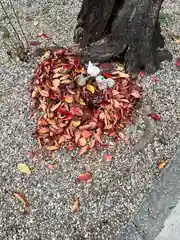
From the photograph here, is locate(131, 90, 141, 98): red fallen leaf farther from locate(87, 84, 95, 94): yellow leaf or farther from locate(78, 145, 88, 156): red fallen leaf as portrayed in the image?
locate(78, 145, 88, 156): red fallen leaf

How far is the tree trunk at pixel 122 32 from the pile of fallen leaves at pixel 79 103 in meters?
0.15

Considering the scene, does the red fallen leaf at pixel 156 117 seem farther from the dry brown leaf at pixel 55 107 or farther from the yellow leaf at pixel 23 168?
the yellow leaf at pixel 23 168

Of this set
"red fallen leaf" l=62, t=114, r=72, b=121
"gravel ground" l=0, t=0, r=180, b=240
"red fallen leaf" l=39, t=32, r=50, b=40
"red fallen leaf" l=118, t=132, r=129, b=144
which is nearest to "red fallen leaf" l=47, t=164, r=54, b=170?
"gravel ground" l=0, t=0, r=180, b=240

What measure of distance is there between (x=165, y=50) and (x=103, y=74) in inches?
28.1

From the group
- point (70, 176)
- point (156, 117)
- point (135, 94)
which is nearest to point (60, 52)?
point (135, 94)

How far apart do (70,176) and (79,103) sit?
59cm

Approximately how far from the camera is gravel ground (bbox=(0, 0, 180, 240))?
2.25 meters

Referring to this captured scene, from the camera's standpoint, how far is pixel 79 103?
2686 mm

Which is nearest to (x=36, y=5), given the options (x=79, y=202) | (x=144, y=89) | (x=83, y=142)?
(x=144, y=89)

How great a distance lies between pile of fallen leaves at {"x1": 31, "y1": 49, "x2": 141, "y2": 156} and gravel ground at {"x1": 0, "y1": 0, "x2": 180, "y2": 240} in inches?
3.8

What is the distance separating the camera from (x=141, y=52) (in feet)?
9.45

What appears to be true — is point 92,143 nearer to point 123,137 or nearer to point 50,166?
point 123,137

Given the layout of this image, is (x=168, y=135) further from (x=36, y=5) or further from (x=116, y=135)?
(x=36, y=5)

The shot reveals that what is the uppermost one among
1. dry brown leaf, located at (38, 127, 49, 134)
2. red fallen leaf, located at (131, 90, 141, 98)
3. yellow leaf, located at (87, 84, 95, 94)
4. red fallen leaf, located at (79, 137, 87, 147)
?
yellow leaf, located at (87, 84, 95, 94)
